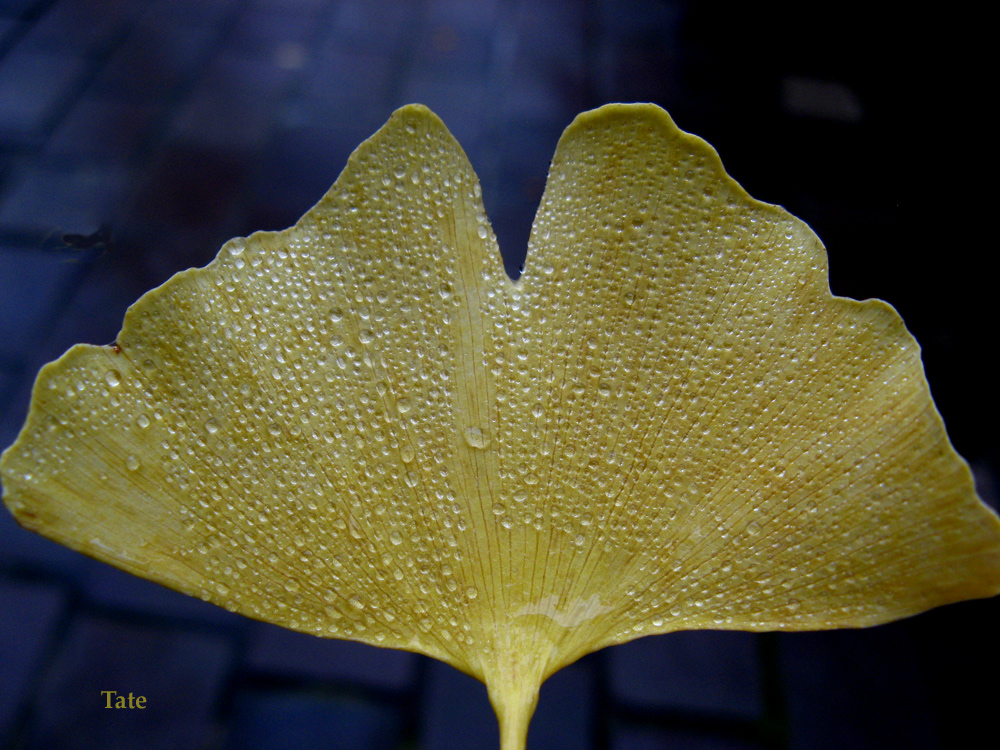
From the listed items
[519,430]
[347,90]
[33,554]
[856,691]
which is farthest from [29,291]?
[856,691]

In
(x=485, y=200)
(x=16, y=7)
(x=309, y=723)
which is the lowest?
(x=309, y=723)

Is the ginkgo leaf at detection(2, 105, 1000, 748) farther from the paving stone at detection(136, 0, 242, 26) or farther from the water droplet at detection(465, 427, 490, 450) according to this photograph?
the paving stone at detection(136, 0, 242, 26)

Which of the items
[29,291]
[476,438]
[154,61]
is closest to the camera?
[476,438]

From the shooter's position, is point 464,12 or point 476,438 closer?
point 476,438

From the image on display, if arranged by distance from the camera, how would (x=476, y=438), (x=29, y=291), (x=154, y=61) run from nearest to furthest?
(x=476, y=438)
(x=29, y=291)
(x=154, y=61)

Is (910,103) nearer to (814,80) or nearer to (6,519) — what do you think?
(814,80)

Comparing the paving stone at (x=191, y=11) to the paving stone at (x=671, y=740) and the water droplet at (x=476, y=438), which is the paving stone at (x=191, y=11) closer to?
the water droplet at (x=476, y=438)

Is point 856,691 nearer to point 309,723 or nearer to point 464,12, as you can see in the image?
point 309,723
